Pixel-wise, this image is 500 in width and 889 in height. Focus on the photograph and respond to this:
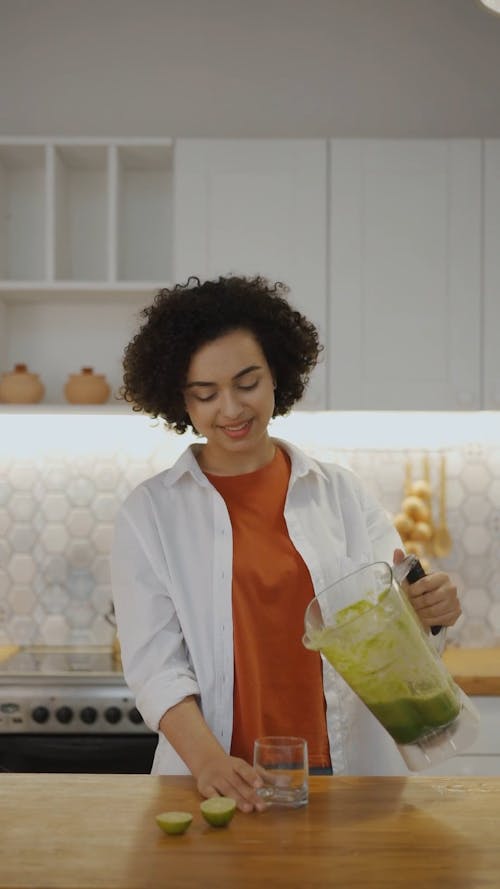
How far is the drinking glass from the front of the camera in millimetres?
1398

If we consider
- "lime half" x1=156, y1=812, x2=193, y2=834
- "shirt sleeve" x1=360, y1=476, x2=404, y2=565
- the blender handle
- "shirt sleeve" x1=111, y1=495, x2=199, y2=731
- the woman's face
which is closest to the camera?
"lime half" x1=156, y1=812, x2=193, y2=834

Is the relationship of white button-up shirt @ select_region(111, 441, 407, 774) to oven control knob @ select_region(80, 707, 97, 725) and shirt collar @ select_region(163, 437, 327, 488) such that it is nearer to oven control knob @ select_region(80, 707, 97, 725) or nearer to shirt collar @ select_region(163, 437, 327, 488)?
shirt collar @ select_region(163, 437, 327, 488)

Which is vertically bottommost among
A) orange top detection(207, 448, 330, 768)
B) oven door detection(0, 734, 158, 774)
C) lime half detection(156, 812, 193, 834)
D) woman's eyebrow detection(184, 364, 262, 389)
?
oven door detection(0, 734, 158, 774)

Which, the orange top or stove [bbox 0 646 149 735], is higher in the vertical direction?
the orange top

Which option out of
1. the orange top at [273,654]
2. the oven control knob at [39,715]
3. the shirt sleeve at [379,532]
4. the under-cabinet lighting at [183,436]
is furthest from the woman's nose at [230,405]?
the under-cabinet lighting at [183,436]

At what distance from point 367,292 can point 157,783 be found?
1.87 m

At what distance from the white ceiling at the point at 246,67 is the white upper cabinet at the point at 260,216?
1.53 feet

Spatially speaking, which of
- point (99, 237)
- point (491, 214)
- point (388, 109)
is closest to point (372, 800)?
point (491, 214)

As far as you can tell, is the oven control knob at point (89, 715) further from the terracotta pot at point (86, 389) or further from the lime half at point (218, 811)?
the lime half at point (218, 811)

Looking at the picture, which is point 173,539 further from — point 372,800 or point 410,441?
point 410,441

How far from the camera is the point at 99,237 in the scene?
347 cm

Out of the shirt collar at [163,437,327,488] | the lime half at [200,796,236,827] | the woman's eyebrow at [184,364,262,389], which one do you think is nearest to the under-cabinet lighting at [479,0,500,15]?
the woman's eyebrow at [184,364,262,389]

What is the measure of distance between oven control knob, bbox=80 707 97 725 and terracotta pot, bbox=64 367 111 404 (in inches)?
36.9

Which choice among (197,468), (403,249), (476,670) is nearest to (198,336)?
(197,468)
